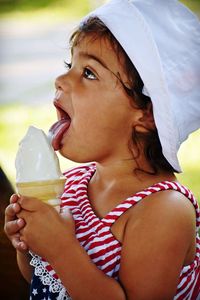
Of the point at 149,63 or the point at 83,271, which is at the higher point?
the point at 149,63

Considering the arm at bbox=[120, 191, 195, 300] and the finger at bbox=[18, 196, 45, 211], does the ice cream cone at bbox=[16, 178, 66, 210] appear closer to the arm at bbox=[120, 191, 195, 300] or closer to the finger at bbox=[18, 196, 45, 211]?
the finger at bbox=[18, 196, 45, 211]

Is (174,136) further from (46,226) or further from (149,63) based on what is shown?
(46,226)

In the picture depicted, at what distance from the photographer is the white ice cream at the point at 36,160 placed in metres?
2.03

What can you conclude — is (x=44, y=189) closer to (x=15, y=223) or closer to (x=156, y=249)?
(x=15, y=223)

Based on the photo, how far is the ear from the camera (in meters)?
2.15

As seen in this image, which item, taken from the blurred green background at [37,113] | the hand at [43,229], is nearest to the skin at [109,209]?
the hand at [43,229]

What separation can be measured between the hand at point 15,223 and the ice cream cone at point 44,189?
0.12ft

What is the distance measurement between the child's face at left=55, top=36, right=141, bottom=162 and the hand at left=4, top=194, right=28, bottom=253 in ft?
0.68

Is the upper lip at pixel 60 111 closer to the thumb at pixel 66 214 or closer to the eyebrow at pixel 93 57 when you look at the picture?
the eyebrow at pixel 93 57

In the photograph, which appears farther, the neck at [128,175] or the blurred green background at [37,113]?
the blurred green background at [37,113]

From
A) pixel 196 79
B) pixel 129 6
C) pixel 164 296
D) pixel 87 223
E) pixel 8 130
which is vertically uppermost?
pixel 129 6

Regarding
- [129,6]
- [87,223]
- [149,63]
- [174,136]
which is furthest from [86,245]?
[129,6]

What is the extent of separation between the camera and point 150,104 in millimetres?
2135

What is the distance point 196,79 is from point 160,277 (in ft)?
1.77
